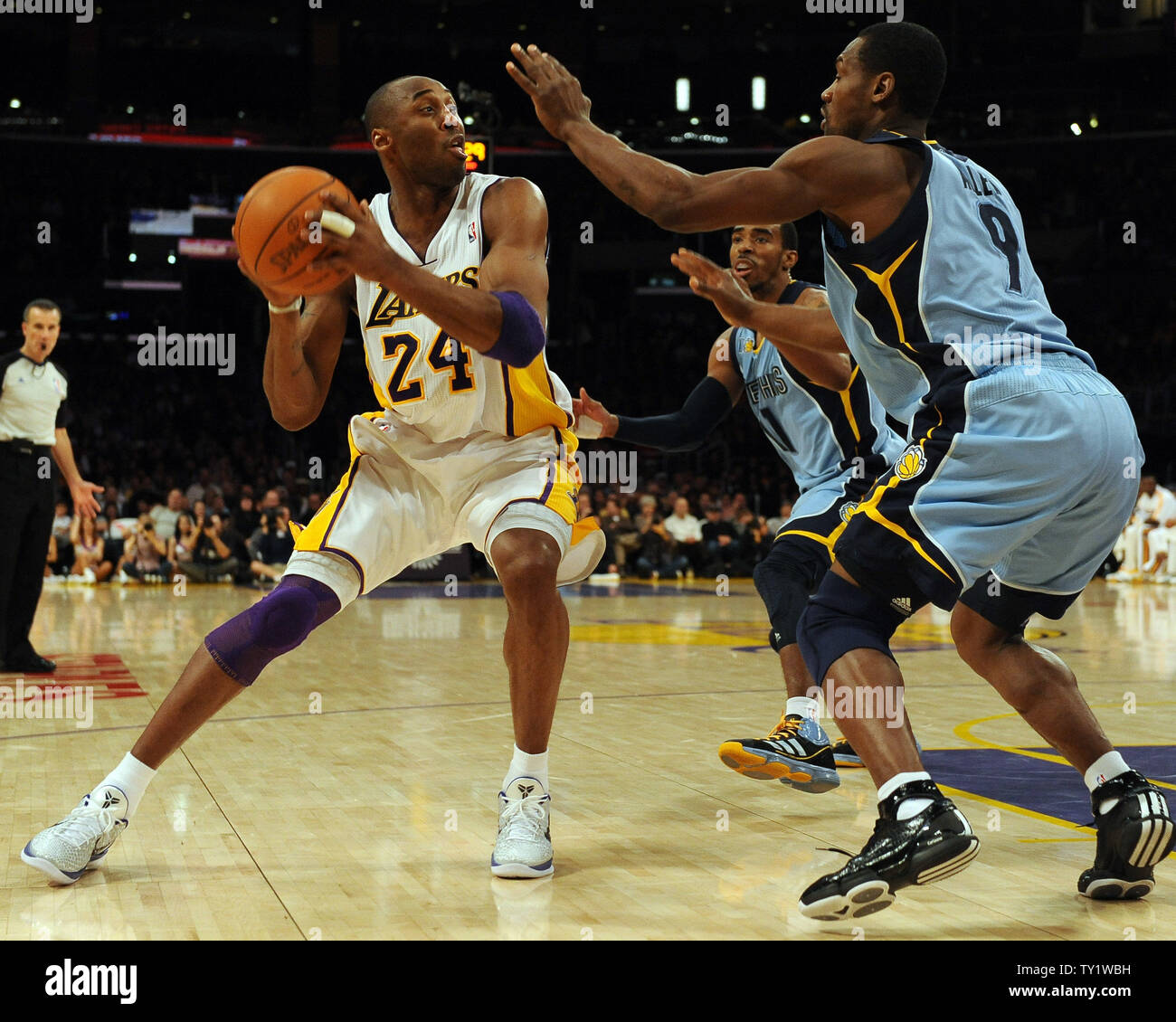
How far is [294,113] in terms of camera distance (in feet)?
90.4

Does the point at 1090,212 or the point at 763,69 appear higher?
the point at 763,69

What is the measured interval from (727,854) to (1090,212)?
26.0 meters

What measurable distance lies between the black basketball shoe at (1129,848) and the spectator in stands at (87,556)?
49.0ft

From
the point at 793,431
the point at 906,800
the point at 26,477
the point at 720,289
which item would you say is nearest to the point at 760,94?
the point at 26,477

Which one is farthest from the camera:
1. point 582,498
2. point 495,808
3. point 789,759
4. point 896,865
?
point 582,498

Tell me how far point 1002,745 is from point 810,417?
1.51 m

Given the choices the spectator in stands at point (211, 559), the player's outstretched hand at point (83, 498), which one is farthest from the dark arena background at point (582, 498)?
the player's outstretched hand at point (83, 498)

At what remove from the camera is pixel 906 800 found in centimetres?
283

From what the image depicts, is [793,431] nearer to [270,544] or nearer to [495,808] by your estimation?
[495,808]

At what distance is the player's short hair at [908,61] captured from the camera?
124 inches

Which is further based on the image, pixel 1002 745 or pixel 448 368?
pixel 1002 745

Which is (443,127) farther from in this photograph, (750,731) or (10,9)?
(10,9)

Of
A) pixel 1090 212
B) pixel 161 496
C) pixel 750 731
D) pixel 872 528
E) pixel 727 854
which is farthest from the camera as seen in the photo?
pixel 1090 212
